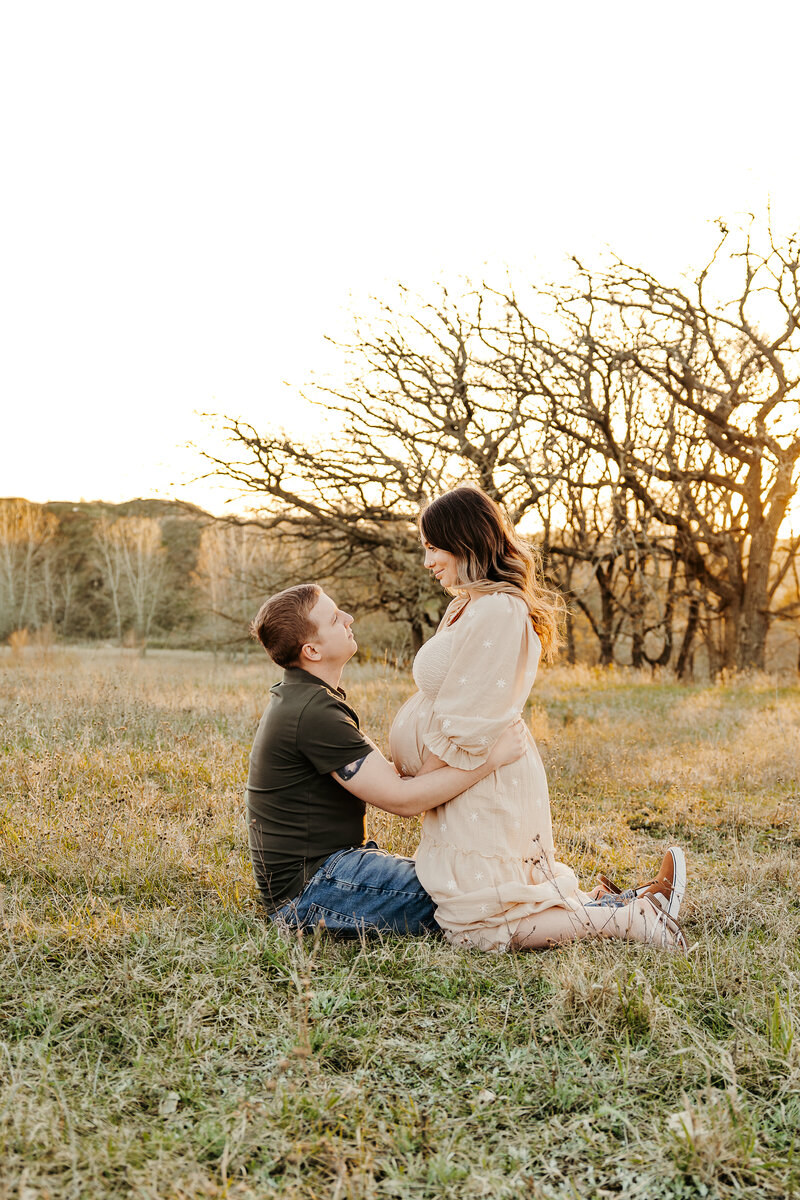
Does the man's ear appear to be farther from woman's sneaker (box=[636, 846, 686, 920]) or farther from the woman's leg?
woman's sneaker (box=[636, 846, 686, 920])

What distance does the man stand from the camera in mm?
3113

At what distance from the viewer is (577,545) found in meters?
18.8

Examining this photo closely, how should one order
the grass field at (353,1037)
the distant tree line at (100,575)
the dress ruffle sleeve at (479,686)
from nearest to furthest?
the grass field at (353,1037) < the dress ruffle sleeve at (479,686) < the distant tree line at (100,575)

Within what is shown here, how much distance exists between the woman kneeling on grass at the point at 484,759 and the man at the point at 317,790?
138 millimetres

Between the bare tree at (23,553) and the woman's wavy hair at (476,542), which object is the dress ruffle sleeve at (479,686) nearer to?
the woman's wavy hair at (476,542)

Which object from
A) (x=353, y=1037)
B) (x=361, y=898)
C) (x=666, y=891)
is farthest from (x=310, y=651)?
(x=666, y=891)

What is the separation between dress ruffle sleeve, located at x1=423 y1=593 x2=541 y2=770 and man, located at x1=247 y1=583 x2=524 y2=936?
0.48 feet

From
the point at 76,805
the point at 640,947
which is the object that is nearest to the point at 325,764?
the point at 640,947

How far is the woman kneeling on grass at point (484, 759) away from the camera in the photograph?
9.93ft

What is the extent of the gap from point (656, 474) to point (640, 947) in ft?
41.0

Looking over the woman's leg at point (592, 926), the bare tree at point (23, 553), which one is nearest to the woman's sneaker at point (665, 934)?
the woman's leg at point (592, 926)

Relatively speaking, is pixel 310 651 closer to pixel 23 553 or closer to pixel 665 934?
pixel 665 934

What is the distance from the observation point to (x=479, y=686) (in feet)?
9.88

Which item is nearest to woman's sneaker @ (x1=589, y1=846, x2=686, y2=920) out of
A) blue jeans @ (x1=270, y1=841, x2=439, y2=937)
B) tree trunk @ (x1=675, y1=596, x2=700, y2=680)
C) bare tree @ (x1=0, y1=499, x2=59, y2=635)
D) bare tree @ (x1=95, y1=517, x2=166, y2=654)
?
blue jeans @ (x1=270, y1=841, x2=439, y2=937)
